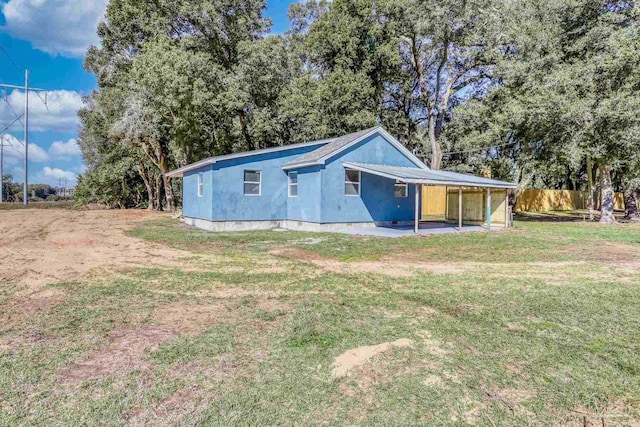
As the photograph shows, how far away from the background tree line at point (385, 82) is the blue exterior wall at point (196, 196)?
19.3ft

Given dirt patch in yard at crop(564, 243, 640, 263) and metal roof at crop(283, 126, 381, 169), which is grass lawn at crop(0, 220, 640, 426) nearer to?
dirt patch in yard at crop(564, 243, 640, 263)

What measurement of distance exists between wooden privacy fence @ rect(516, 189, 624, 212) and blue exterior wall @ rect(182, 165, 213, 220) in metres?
26.1

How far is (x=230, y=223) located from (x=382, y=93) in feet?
55.7

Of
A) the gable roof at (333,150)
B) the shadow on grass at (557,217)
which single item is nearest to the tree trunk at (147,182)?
the gable roof at (333,150)

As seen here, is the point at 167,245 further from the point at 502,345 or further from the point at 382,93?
the point at 382,93

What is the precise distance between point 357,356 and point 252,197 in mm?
12769

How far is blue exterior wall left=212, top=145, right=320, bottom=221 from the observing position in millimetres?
15148

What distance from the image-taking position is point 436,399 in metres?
2.89

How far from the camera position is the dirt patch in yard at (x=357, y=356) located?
3.38 metres

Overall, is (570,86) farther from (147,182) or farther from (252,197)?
(147,182)

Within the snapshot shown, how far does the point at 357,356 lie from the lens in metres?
3.64

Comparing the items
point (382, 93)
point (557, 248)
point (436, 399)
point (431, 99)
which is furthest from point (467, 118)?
point (436, 399)

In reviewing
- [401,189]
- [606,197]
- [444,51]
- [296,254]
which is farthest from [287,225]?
[606,197]

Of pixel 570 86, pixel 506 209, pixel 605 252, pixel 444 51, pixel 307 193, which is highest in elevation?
pixel 444 51
